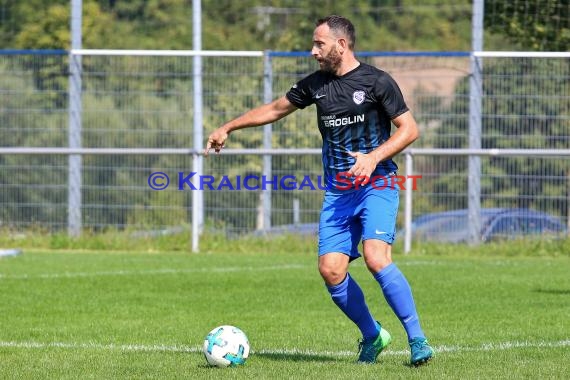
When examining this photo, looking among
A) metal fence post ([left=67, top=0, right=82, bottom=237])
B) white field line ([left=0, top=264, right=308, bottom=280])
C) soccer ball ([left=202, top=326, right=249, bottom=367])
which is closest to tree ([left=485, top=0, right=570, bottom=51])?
white field line ([left=0, top=264, right=308, bottom=280])

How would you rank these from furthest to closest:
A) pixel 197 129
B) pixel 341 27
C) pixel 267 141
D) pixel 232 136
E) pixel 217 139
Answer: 1. pixel 232 136
2. pixel 197 129
3. pixel 267 141
4. pixel 217 139
5. pixel 341 27

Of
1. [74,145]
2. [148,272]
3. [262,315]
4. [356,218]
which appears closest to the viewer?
[356,218]

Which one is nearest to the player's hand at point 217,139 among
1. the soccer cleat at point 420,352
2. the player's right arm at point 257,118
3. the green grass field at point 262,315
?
the player's right arm at point 257,118

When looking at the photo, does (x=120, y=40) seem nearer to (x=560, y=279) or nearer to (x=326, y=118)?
(x=560, y=279)

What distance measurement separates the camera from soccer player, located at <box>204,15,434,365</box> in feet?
22.8

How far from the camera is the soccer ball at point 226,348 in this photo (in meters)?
6.89

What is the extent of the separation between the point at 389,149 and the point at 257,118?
3.66ft

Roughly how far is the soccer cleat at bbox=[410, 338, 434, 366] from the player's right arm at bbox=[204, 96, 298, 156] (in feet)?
5.57

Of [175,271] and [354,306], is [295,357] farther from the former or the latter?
[175,271]

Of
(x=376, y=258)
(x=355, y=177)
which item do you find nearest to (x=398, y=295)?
(x=376, y=258)

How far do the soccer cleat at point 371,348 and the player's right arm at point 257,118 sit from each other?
1.52 metres

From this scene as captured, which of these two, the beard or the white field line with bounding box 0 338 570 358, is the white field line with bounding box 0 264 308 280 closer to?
the white field line with bounding box 0 338 570 358

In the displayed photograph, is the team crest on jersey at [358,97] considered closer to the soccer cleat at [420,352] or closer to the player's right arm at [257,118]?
the player's right arm at [257,118]

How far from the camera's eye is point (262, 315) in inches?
380
